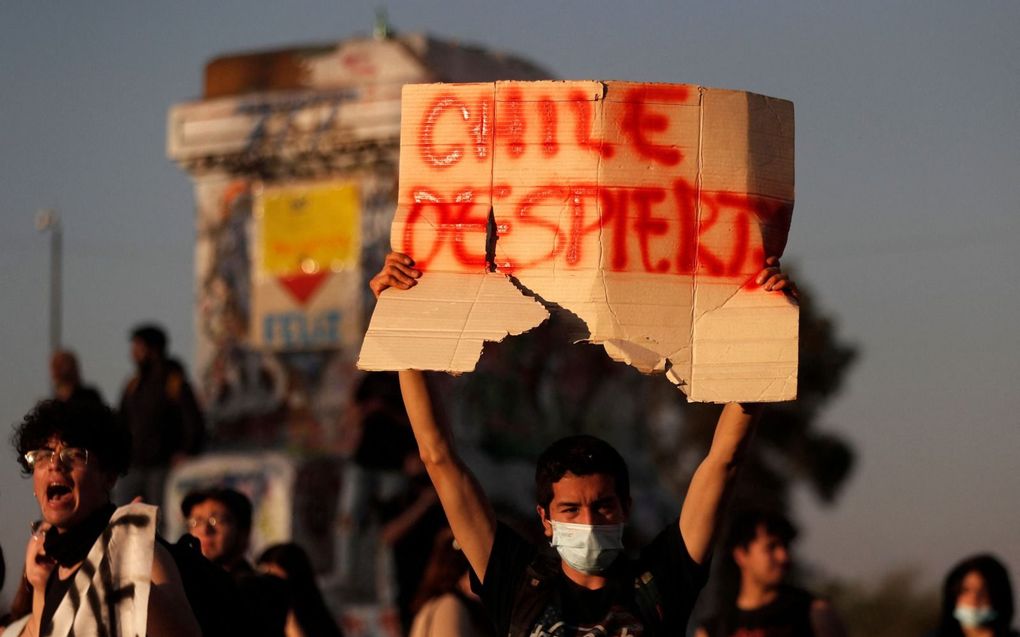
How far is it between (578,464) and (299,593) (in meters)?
3.52

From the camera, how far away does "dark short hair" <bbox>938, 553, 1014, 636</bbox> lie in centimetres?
887

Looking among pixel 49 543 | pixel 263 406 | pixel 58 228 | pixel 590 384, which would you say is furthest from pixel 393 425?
pixel 58 228

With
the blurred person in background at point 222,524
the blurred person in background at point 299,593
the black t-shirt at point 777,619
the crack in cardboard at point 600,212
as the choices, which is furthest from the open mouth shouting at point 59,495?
the black t-shirt at point 777,619

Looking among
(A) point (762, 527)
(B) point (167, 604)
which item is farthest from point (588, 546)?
(A) point (762, 527)

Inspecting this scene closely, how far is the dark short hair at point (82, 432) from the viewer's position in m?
5.70

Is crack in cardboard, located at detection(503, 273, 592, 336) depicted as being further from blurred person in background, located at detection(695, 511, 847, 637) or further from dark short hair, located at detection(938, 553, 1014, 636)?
dark short hair, located at detection(938, 553, 1014, 636)

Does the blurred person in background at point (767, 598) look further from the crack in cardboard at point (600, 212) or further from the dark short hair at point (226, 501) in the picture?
the crack in cardboard at point (600, 212)

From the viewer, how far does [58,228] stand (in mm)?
38562

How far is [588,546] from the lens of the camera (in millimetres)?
5375

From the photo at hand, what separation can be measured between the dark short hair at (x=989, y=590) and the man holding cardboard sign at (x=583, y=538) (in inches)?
150

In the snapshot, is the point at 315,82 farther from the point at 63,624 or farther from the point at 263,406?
the point at 63,624

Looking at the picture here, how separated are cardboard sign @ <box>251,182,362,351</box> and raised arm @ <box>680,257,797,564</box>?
1152 cm

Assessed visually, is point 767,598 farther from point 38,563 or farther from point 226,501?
point 38,563

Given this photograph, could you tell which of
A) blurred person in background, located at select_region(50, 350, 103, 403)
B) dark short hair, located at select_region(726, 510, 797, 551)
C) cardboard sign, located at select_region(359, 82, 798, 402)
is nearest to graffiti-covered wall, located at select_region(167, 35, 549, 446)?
blurred person in background, located at select_region(50, 350, 103, 403)
